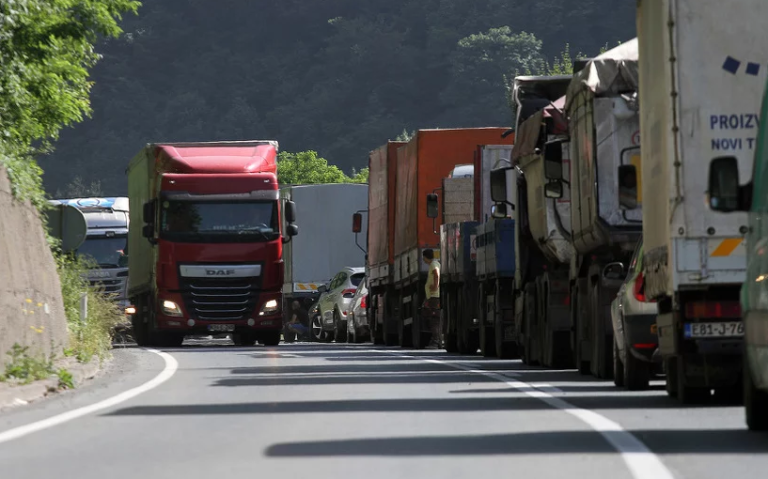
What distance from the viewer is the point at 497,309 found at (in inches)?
1099

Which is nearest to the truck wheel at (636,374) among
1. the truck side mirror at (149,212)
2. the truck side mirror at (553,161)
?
the truck side mirror at (553,161)

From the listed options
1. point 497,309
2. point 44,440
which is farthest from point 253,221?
point 44,440

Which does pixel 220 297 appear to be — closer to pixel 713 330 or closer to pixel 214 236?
pixel 214 236

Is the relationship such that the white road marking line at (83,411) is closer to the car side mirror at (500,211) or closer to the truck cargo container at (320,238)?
the car side mirror at (500,211)

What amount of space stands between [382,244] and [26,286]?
1808 centimetres

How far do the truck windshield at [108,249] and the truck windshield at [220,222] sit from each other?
896 centimetres

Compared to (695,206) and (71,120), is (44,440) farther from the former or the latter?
(71,120)

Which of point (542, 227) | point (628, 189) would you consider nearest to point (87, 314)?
point (542, 227)

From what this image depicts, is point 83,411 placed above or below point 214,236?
below

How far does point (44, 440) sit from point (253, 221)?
78.7 ft

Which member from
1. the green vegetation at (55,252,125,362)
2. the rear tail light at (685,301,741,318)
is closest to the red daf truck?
the green vegetation at (55,252,125,362)

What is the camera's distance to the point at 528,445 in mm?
11930

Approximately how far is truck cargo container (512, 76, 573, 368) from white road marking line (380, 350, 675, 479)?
4.81m

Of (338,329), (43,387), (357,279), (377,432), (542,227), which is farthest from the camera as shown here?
(338,329)
